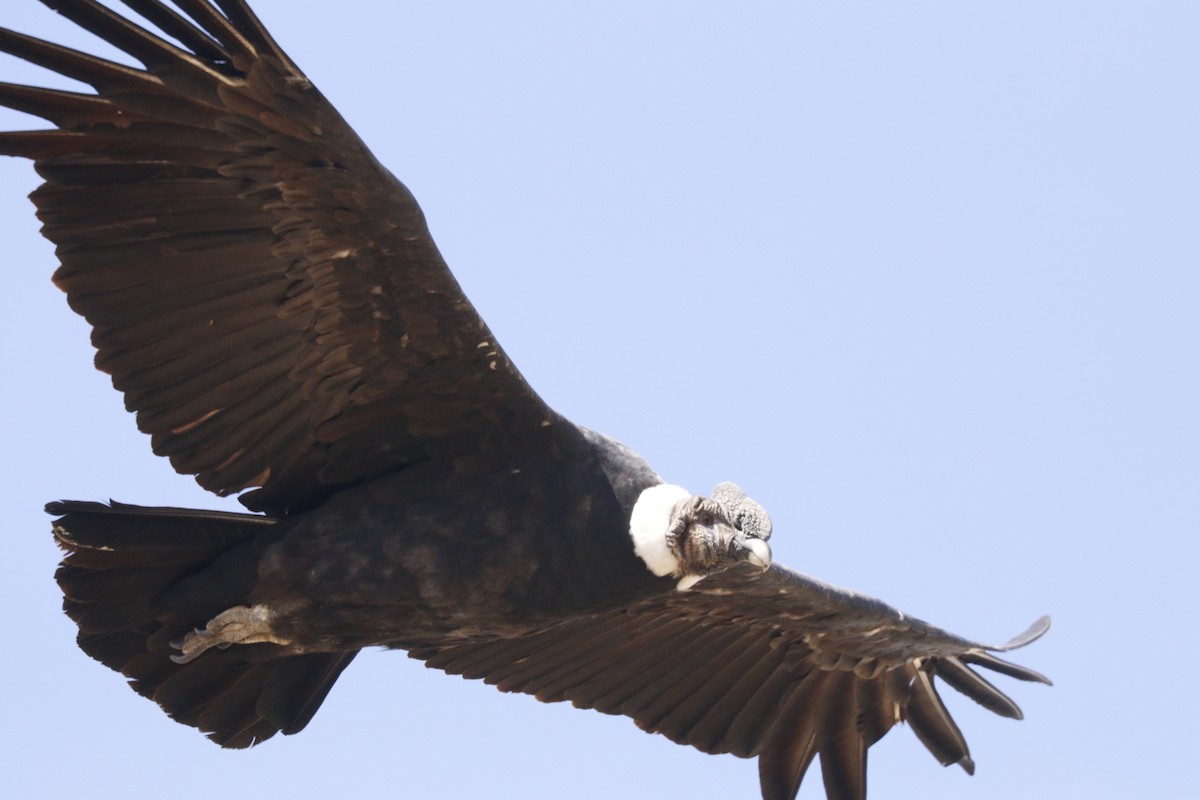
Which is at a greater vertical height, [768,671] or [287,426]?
[287,426]

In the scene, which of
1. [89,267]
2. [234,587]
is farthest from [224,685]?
[89,267]

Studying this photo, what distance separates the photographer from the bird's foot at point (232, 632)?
885 centimetres

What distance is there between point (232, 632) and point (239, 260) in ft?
6.24

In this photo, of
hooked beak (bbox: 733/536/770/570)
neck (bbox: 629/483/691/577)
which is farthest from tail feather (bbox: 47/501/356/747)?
hooked beak (bbox: 733/536/770/570)

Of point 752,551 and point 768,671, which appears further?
point 768,671

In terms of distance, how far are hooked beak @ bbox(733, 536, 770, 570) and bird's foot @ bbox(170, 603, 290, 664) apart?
2.28 metres

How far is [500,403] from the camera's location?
28.9ft

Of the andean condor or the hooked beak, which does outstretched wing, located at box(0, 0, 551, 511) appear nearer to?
the andean condor

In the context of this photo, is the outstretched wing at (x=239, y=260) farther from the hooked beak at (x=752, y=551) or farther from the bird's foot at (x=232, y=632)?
the hooked beak at (x=752, y=551)

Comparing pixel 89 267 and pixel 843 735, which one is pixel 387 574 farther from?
pixel 843 735

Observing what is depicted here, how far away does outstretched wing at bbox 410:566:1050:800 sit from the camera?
1047cm

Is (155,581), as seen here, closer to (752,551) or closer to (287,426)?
(287,426)

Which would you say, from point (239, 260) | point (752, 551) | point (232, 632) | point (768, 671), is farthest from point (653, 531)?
point (768, 671)

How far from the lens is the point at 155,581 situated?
29.0 feet
